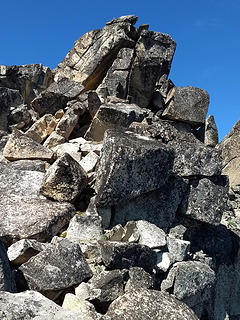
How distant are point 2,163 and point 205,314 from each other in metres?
6.66

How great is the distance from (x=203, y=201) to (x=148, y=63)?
7269mm

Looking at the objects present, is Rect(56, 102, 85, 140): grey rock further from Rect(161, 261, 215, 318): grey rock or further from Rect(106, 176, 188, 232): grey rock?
Rect(161, 261, 215, 318): grey rock

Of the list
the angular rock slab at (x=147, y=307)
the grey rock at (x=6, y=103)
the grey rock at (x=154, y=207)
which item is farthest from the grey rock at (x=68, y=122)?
the angular rock slab at (x=147, y=307)

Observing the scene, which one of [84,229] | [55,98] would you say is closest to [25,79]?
[55,98]

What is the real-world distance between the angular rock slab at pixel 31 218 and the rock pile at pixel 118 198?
25mm

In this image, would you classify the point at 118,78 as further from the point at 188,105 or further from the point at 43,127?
the point at 43,127

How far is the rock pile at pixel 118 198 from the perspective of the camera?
6.52 metres

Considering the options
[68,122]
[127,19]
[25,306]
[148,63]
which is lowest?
[25,306]

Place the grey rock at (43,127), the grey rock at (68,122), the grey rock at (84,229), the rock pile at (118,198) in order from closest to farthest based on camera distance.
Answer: the rock pile at (118,198) → the grey rock at (84,229) → the grey rock at (68,122) → the grey rock at (43,127)

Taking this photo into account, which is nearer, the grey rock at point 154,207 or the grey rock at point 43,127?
the grey rock at point 154,207

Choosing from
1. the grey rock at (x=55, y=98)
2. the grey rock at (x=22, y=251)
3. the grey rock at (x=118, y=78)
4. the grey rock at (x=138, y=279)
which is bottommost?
the grey rock at (x=22, y=251)

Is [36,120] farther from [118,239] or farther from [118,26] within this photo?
[118,239]

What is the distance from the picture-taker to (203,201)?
10375 mm

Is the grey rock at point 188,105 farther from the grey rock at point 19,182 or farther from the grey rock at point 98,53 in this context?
the grey rock at point 19,182
